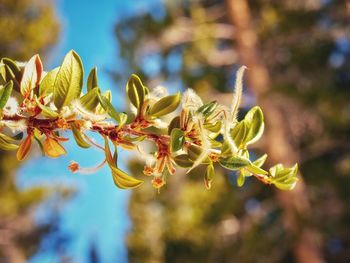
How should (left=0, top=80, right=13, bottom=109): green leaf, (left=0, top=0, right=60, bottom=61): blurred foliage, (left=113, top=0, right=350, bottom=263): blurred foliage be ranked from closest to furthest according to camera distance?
(left=0, top=80, right=13, bottom=109): green leaf → (left=113, top=0, right=350, bottom=263): blurred foliage → (left=0, top=0, right=60, bottom=61): blurred foliage

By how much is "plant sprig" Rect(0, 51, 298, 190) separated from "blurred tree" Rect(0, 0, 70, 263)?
7187 millimetres

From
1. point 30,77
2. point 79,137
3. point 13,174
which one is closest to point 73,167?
point 79,137

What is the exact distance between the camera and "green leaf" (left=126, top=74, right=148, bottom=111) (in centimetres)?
63

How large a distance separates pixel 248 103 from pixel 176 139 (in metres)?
6.57

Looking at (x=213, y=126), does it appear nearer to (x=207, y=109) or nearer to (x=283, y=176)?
(x=207, y=109)

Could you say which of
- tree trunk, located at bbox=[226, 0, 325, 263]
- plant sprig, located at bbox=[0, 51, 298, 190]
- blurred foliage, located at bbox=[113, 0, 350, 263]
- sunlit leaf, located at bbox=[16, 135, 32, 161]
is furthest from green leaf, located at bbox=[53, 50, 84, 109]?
blurred foliage, located at bbox=[113, 0, 350, 263]

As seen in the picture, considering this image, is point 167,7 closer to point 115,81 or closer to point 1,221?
point 115,81

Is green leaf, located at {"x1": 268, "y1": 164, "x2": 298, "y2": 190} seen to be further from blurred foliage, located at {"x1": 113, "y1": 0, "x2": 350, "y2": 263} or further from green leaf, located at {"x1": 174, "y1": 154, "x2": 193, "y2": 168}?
blurred foliage, located at {"x1": 113, "y1": 0, "x2": 350, "y2": 263}

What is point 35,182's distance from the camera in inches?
432

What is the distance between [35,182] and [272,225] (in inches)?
274

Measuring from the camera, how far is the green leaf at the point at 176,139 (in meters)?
0.60

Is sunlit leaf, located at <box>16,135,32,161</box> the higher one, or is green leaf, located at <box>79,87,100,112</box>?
green leaf, located at <box>79,87,100,112</box>

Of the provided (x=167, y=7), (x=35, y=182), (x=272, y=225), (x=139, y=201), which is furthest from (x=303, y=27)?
(x=35, y=182)

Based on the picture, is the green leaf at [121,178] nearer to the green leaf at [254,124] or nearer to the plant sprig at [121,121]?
the plant sprig at [121,121]
